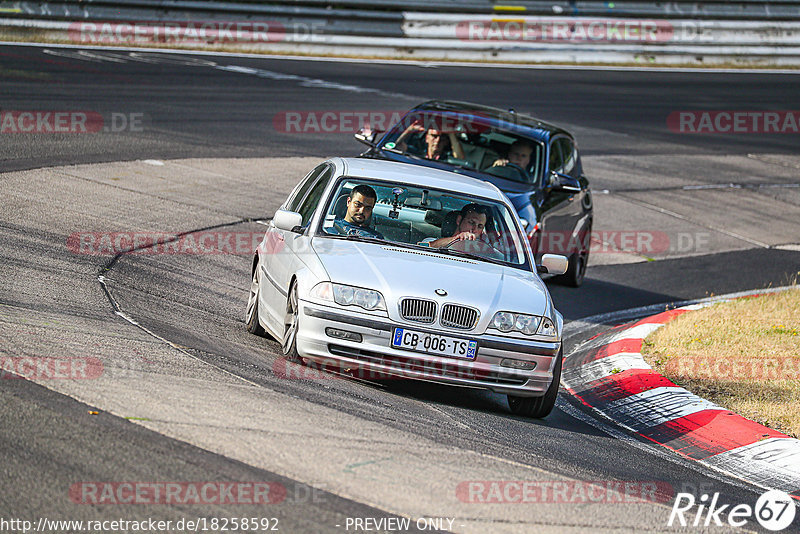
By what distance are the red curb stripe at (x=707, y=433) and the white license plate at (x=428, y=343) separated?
1659mm

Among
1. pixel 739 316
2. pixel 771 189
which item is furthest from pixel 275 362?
pixel 771 189

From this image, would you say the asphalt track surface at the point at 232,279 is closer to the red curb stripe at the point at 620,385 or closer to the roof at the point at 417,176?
the red curb stripe at the point at 620,385

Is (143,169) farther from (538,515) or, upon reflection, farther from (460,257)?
(538,515)

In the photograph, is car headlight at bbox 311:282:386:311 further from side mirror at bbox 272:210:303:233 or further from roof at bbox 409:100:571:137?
roof at bbox 409:100:571:137

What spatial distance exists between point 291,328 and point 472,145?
5.64m

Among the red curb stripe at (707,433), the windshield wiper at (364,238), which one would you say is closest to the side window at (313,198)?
the windshield wiper at (364,238)

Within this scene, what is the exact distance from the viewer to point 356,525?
487 centimetres

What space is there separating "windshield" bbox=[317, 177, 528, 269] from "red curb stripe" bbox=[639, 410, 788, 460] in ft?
5.15

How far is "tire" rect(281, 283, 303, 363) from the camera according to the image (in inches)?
297

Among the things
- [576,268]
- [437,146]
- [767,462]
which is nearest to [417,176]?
[767,462]

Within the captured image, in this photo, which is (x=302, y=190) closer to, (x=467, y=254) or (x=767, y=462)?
(x=467, y=254)

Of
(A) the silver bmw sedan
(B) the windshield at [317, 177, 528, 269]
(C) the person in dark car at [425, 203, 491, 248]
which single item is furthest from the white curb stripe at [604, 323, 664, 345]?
(C) the person in dark car at [425, 203, 491, 248]

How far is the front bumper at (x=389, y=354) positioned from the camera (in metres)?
7.24

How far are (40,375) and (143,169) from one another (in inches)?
342
